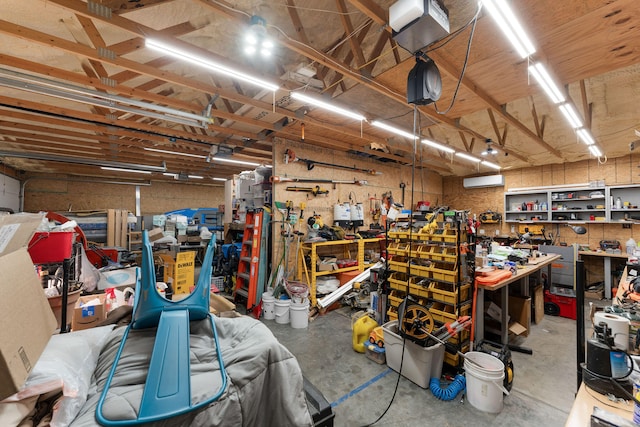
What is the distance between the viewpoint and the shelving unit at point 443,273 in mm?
2707

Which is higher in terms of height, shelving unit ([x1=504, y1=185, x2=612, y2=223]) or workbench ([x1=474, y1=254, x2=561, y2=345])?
shelving unit ([x1=504, y1=185, x2=612, y2=223])

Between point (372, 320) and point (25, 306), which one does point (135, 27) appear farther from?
point (372, 320)

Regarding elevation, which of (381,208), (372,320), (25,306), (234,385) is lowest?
(372,320)

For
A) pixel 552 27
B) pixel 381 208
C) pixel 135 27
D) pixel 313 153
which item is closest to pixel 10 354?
pixel 135 27

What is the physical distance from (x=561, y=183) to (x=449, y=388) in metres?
7.51

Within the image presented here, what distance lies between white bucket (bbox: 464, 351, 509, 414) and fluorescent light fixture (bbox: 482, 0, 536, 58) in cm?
275

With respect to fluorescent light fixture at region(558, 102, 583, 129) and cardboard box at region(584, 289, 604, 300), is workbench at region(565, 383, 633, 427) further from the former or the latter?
cardboard box at region(584, 289, 604, 300)

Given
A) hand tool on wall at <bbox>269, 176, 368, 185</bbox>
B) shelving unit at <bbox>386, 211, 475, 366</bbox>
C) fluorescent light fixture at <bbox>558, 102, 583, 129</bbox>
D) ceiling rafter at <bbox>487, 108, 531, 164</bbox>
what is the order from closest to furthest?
shelving unit at <bbox>386, 211, 475, 366</bbox>
fluorescent light fixture at <bbox>558, 102, 583, 129</bbox>
ceiling rafter at <bbox>487, 108, 531, 164</bbox>
hand tool on wall at <bbox>269, 176, 368, 185</bbox>

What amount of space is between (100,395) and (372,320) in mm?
2999

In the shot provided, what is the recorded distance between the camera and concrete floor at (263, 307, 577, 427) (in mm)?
2182

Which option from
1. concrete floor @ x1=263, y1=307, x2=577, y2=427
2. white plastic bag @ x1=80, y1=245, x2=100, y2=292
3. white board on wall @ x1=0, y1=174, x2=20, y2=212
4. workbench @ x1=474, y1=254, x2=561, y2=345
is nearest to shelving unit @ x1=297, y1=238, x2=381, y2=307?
concrete floor @ x1=263, y1=307, x2=577, y2=427

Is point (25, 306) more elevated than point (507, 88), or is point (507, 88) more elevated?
point (507, 88)

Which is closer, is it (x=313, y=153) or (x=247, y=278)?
(x=247, y=278)

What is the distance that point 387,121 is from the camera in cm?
420
